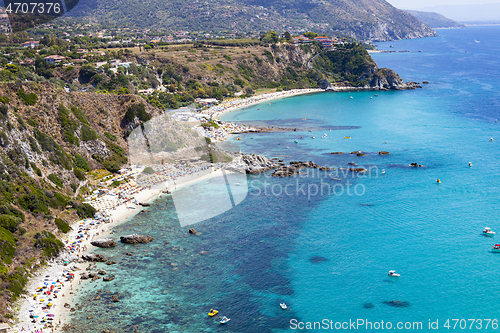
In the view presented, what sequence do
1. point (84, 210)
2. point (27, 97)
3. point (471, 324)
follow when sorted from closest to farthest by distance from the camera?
point (471, 324) → point (84, 210) → point (27, 97)

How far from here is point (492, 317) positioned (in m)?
35.6

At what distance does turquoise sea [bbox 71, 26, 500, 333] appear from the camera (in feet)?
117

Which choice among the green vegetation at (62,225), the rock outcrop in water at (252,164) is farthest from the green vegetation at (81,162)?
the rock outcrop in water at (252,164)

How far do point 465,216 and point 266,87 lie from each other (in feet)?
382

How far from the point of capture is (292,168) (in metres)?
72.4

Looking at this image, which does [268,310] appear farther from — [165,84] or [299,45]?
[299,45]

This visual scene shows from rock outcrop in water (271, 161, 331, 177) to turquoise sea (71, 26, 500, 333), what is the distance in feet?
6.51

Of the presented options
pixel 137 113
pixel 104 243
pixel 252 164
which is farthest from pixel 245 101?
pixel 104 243

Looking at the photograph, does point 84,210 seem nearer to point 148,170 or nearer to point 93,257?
point 93,257

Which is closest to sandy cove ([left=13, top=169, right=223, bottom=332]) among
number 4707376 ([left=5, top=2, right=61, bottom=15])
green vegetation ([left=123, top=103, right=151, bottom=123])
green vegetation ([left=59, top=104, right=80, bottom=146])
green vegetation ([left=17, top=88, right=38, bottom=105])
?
green vegetation ([left=59, top=104, right=80, bottom=146])

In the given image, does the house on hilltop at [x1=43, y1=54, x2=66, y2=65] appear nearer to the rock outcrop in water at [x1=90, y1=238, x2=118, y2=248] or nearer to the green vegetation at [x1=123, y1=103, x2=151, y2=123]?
the green vegetation at [x1=123, y1=103, x2=151, y2=123]

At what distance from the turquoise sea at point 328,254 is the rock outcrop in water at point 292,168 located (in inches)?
78.2

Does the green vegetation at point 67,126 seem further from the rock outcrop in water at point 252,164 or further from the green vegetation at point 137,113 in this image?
the rock outcrop in water at point 252,164

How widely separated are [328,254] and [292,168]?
28.5 meters
